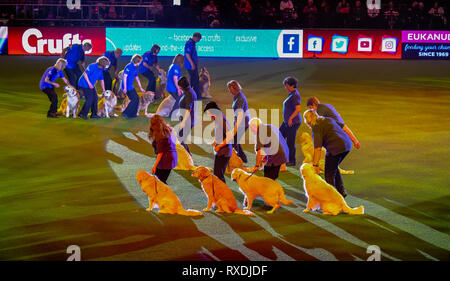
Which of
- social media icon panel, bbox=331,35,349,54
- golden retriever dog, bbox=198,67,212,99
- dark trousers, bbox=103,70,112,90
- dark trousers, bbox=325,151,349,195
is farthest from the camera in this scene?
social media icon panel, bbox=331,35,349,54

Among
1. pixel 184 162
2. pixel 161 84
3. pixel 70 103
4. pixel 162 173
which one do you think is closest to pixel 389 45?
pixel 161 84

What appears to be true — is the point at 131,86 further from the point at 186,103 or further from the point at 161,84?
the point at 186,103

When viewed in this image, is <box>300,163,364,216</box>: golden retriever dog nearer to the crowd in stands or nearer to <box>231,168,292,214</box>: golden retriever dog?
<box>231,168,292,214</box>: golden retriever dog

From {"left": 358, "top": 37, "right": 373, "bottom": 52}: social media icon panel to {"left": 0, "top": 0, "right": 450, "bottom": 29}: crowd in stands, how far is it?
67 centimetres

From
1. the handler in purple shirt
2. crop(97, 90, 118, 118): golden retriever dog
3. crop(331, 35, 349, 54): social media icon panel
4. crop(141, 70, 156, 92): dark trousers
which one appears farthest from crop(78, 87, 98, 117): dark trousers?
crop(331, 35, 349, 54): social media icon panel

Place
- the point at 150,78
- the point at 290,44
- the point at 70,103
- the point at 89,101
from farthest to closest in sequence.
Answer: the point at 290,44 → the point at 150,78 → the point at 70,103 → the point at 89,101

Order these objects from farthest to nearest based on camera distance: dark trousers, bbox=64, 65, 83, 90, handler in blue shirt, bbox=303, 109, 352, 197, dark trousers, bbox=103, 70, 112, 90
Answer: dark trousers, bbox=64, 65, 83, 90 → dark trousers, bbox=103, 70, 112, 90 → handler in blue shirt, bbox=303, 109, 352, 197

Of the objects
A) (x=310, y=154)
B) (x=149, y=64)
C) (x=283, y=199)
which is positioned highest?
(x=149, y=64)

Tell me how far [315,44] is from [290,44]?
51.9 inches

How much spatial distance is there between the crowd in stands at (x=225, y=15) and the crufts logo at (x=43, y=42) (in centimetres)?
56

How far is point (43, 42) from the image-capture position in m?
33.6

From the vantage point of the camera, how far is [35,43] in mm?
33656

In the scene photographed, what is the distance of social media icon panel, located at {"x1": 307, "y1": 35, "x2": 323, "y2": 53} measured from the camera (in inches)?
1340
